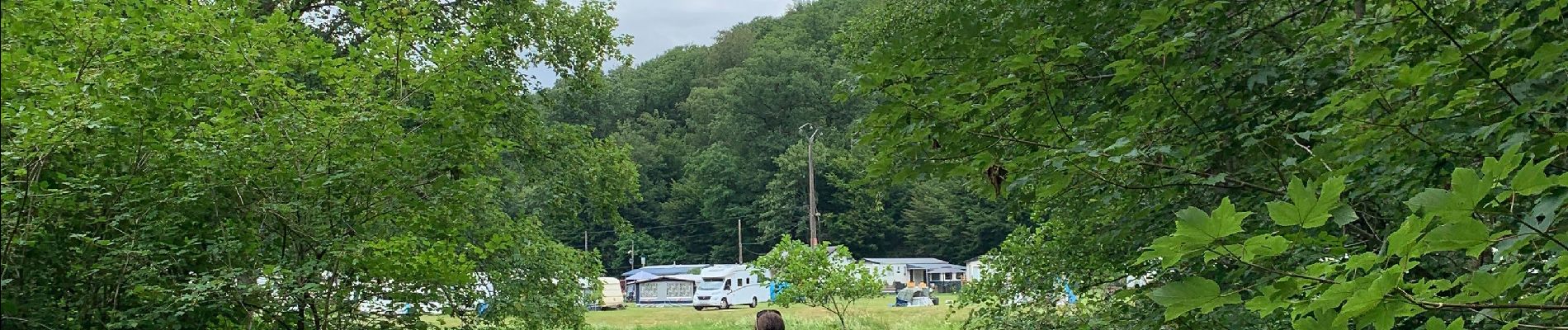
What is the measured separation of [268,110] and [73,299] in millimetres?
1277

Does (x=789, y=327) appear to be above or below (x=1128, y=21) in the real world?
below

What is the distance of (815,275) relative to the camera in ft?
52.7

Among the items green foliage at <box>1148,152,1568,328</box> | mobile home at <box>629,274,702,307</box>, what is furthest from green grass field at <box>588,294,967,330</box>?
green foliage at <box>1148,152,1568,328</box>

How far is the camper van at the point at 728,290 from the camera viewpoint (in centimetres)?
4250

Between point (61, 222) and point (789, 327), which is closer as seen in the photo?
point (61, 222)

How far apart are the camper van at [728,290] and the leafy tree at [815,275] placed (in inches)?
1004

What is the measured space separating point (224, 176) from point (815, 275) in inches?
448

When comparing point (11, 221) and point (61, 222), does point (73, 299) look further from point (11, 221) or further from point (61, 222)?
point (11, 221)

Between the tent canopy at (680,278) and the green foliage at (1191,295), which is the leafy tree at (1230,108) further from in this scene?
the tent canopy at (680,278)

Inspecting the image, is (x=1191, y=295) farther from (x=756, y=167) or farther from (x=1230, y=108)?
(x=756, y=167)

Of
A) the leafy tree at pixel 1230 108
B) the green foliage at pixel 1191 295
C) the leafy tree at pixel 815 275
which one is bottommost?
the leafy tree at pixel 815 275

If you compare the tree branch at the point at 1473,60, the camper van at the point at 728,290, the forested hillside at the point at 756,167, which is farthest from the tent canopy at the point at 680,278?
the tree branch at the point at 1473,60

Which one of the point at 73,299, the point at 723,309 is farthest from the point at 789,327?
the point at 73,299

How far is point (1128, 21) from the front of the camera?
488 centimetres
